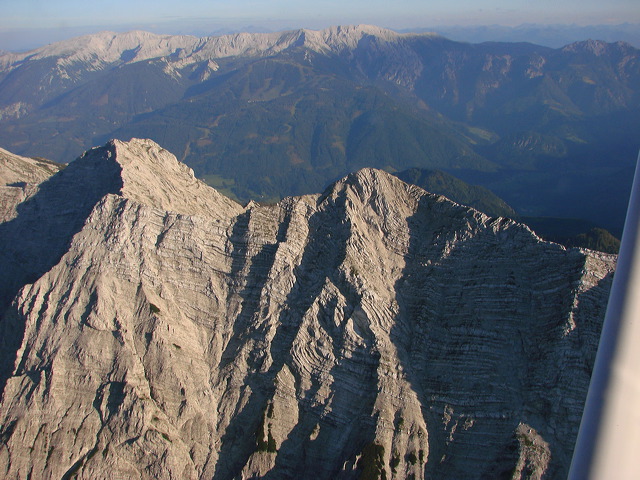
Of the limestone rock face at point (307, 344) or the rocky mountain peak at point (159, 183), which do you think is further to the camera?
the rocky mountain peak at point (159, 183)

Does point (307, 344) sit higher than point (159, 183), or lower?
lower

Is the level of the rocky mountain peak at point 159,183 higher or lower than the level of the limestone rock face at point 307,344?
higher

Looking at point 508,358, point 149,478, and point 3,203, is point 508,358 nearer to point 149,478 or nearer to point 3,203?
point 149,478

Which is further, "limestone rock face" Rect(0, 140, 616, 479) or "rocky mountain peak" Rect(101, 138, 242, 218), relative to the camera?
"rocky mountain peak" Rect(101, 138, 242, 218)

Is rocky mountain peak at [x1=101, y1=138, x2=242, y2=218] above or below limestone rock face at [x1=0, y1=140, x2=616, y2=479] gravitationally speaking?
above

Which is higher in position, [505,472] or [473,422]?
[473,422]

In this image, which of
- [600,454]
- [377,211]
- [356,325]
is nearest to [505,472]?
[356,325]

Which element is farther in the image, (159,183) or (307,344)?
(159,183)

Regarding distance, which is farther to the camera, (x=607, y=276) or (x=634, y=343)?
(x=607, y=276)
